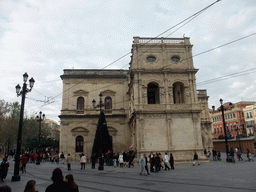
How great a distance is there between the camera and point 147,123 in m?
24.0

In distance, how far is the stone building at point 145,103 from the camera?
23.9 meters

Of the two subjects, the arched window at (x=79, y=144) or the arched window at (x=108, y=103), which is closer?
the arched window at (x=79, y=144)

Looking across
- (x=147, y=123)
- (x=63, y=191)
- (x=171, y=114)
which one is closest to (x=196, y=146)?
(x=171, y=114)

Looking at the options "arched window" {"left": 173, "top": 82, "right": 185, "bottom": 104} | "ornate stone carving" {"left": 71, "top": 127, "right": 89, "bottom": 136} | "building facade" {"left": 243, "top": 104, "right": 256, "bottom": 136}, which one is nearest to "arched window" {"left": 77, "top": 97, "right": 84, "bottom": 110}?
"ornate stone carving" {"left": 71, "top": 127, "right": 89, "bottom": 136}

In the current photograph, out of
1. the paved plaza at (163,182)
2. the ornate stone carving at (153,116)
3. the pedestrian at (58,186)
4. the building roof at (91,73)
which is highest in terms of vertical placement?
the building roof at (91,73)

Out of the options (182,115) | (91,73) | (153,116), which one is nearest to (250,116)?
(182,115)

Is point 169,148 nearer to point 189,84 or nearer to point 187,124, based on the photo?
point 187,124

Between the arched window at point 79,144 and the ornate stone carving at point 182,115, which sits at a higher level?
the ornate stone carving at point 182,115

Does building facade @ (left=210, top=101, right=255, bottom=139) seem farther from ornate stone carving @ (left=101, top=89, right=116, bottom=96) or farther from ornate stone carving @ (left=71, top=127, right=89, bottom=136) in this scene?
ornate stone carving @ (left=71, top=127, right=89, bottom=136)

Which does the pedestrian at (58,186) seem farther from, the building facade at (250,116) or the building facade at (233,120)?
the building facade at (250,116)

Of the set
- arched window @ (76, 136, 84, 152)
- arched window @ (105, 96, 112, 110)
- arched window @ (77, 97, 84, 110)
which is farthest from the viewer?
arched window @ (105, 96, 112, 110)

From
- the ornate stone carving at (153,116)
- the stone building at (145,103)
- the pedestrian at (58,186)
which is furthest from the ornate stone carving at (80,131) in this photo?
the pedestrian at (58,186)

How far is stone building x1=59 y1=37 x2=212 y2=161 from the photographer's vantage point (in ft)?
78.4

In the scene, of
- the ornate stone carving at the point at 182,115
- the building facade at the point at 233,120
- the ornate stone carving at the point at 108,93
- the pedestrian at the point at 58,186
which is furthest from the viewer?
the building facade at the point at 233,120
